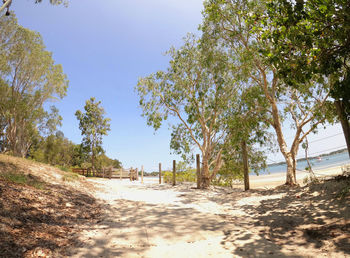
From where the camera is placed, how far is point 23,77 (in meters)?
19.0

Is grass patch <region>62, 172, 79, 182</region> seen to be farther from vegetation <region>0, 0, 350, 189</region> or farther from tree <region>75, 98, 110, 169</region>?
tree <region>75, 98, 110, 169</region>

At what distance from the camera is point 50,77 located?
807 inches

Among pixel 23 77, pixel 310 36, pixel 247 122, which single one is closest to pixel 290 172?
pixel 247 122

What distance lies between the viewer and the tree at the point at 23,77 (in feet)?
57.0

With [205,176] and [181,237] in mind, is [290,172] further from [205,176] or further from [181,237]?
[181,237]

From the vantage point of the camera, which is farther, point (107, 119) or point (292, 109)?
point (107, 119)

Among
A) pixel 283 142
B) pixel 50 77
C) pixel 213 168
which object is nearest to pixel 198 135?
pixel 213 168

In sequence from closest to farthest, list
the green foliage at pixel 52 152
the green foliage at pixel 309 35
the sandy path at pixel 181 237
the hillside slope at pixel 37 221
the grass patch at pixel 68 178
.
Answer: the hillside slope at pixel 37 221 < the sandy path at pixel 181 237 < the green foliage at pixel 309 35 < the grass patch at pixel 68 178 < the green foliage at pixel 52 152

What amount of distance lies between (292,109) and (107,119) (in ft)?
87.0

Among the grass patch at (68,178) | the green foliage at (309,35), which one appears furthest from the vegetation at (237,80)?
the grass patch at (68,178)

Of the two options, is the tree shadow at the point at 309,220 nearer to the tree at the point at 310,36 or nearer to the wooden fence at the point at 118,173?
the tree at the point at 310,36

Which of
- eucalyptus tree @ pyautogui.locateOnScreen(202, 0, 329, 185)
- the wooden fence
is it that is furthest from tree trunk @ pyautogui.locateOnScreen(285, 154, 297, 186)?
the wooden fence

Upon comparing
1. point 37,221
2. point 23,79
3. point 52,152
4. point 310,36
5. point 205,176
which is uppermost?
point 23,79

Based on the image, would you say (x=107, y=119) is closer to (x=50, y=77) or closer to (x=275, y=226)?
(x=50, y=77)
